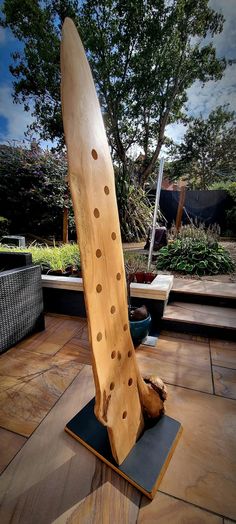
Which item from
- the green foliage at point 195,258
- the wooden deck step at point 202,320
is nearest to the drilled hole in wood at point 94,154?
the wooden deck step at point 202,320

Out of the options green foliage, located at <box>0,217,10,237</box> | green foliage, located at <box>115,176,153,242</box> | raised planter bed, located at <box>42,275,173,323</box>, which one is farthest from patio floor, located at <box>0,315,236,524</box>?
green foliage, located at <box>0,217,10,237</box>

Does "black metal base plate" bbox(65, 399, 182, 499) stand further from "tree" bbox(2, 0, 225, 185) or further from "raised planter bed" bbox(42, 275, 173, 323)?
"tree" bbox(2, 0, 225, 185)

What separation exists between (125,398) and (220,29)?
7786 millimetres

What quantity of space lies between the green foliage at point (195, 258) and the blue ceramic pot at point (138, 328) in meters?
1.56

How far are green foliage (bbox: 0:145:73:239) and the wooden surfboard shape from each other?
4406 mm

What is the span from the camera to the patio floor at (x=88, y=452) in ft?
2.36

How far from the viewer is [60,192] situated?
4.89 m

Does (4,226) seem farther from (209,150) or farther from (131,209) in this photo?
(209,150)

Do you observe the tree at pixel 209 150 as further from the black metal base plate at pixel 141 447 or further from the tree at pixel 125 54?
the black metal base plate at pixel 141 447

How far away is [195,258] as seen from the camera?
3.12 meters

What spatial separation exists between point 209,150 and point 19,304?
49.7 ft

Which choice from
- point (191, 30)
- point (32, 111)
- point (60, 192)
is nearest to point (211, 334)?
point (60, 192)

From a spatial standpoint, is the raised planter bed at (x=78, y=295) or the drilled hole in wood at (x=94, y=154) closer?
the drilled hole in wood at (x=94, y=154)

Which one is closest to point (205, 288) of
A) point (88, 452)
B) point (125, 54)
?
point (88, 452)
